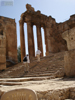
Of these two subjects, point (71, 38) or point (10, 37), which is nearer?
point (71, 38)

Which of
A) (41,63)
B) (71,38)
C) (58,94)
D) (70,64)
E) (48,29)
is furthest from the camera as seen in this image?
(48,29)

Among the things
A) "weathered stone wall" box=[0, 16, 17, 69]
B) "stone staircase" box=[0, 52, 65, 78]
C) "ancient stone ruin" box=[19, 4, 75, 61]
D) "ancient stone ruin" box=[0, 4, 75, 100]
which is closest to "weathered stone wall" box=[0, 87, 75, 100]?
"ancient stone ruin" box=[0, 4, 75, 100]

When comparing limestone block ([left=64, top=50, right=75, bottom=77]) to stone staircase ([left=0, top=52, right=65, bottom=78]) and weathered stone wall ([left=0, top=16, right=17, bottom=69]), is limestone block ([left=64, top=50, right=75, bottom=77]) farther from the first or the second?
weathered stone wall ([left=0, top=16, right=17, bottom=69])

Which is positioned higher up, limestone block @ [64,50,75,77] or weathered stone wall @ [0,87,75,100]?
limestone block @ [64,50,75,77]

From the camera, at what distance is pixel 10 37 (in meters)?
17.5

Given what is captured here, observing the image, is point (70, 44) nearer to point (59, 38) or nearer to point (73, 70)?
point (73, 70)

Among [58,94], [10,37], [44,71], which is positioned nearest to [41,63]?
[44,71]

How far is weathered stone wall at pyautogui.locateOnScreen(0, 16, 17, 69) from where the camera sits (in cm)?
1702

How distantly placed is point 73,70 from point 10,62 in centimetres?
1312

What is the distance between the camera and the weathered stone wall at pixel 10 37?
17.0 metres

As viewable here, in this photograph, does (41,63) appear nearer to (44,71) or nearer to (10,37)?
(44,71)

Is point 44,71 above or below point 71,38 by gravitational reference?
below

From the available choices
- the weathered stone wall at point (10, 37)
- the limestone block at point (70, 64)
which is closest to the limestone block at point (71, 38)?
the limestone block at point (70, 64)

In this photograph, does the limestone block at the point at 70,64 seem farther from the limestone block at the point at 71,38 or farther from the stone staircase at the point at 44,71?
the limestone block at the point at 71,38
